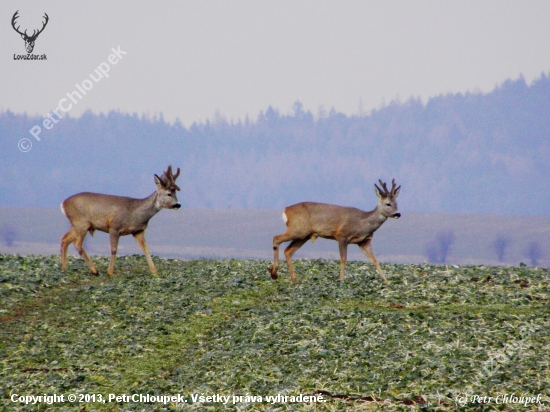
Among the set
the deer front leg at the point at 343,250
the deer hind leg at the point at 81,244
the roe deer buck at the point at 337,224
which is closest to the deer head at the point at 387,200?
the roe deer buck at the point at 337,224

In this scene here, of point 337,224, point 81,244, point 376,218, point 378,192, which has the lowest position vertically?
point 81,244

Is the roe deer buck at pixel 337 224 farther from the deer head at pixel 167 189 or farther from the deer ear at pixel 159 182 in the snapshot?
the deer ear at pixel 159 182

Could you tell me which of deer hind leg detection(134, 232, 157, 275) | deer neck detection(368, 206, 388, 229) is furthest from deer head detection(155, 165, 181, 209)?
deer neck detection(368, 206, 388, 229)

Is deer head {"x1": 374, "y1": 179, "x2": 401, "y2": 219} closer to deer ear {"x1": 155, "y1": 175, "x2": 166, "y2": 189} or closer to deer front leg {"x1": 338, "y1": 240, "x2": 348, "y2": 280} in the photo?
deer front leg {"x1": 338, "y1": 240, "x2": 348, "y2": 280}

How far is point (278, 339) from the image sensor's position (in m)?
12.1

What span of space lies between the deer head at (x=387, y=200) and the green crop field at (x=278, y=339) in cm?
149

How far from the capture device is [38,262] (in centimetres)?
1984

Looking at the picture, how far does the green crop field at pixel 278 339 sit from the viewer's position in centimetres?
983

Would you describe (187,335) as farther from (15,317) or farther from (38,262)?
(38,262)

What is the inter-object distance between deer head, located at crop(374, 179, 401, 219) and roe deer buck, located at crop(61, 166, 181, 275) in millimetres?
4734

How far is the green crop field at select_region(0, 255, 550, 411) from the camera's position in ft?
32.2

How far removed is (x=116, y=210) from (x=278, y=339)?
7.12m

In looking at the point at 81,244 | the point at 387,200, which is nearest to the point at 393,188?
the point at 387,200

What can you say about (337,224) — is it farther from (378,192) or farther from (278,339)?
(278,339)
